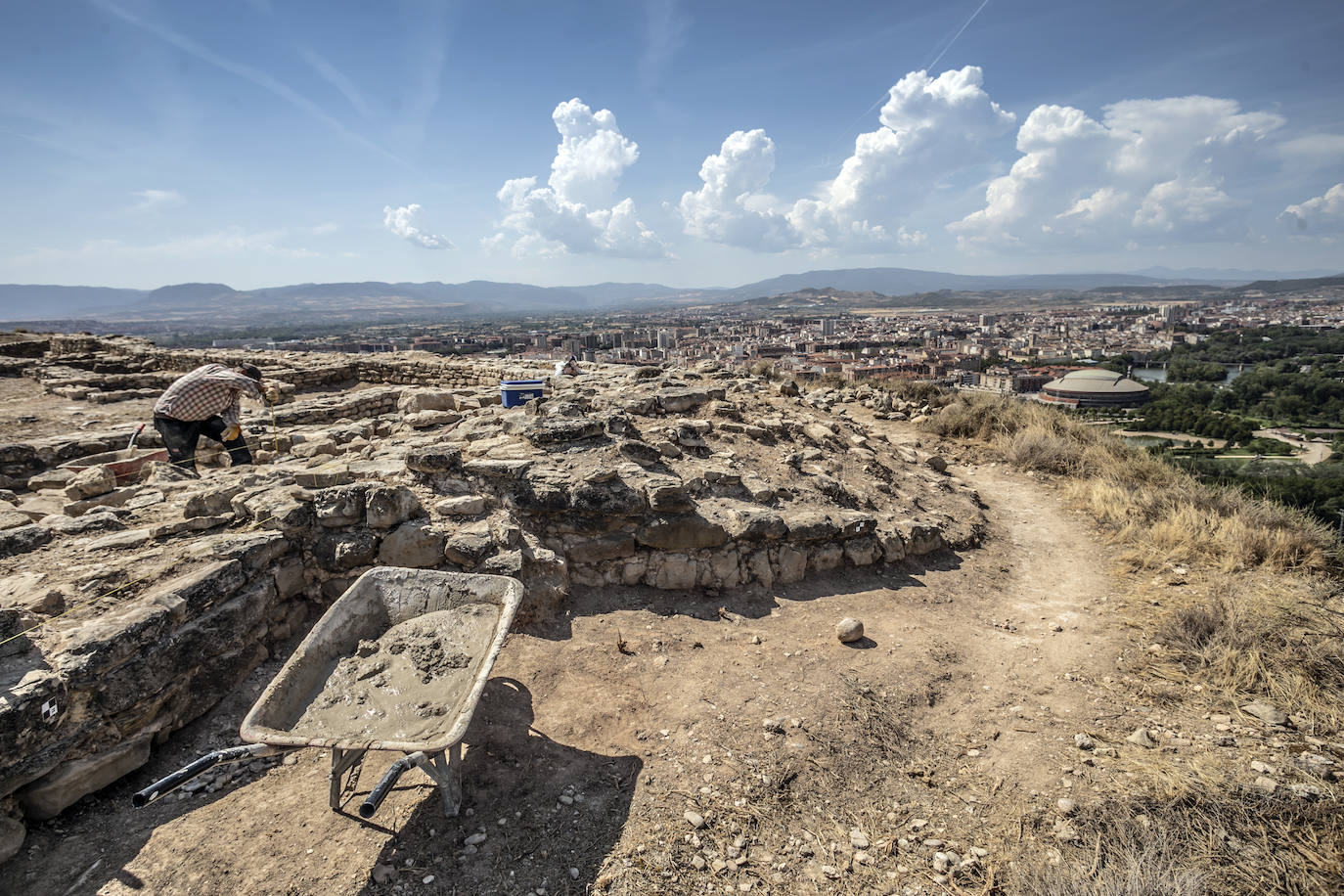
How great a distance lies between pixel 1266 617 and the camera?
442 cm

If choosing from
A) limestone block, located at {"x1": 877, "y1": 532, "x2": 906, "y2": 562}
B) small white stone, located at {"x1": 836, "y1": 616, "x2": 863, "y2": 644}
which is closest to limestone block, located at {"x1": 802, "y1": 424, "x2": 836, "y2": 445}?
limestone block, located at {"x1": 877, "y1": 532, "x2": 906, "y2": 562}

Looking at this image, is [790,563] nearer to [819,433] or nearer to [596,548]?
[596,548]

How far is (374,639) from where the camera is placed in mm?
3623

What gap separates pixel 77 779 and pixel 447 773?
1.93 meters

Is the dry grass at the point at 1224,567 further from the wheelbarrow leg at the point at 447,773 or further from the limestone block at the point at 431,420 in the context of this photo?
the limestone block at the point at 431,420

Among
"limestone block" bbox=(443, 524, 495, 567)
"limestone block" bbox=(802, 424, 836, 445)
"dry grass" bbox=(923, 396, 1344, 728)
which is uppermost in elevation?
"limestone block" bbox=(802, 424, 836, 445)

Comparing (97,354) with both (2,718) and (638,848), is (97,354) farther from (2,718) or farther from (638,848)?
(638,848)

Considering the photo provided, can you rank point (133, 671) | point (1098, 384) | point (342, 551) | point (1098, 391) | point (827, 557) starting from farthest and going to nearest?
1. point (1098, 384)
2. point (1098, 391)
3. point (827, 557)
4. point (342, 551)
5. point (133, 671)

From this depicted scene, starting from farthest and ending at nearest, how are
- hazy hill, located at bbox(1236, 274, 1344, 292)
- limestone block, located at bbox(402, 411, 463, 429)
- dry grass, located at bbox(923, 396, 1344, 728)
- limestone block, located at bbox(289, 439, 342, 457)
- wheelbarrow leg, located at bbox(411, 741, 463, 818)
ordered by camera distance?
hazy hill, located at bbox(1236, 274, 1344, 292)
limestone block, located at bbox(402, 411, 463, 429)
limestone block, located at bbox(289, 439, 342, 457)
dry grass, located at bbox(923, 396, 1344, 728)
wheelbarrow leg, located at bbox(411, 741, 463, 818)

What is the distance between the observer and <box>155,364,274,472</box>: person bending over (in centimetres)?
636

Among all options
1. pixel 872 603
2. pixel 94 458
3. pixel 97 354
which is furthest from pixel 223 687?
pixel 97 354

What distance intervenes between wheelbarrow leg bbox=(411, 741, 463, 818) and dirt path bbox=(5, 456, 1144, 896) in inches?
4.4

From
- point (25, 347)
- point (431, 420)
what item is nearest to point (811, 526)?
point (431, 420)

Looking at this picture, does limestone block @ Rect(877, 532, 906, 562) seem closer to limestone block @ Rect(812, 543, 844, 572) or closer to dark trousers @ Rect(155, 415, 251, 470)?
limestone block @ Rect(812, 543, 844, 572)
